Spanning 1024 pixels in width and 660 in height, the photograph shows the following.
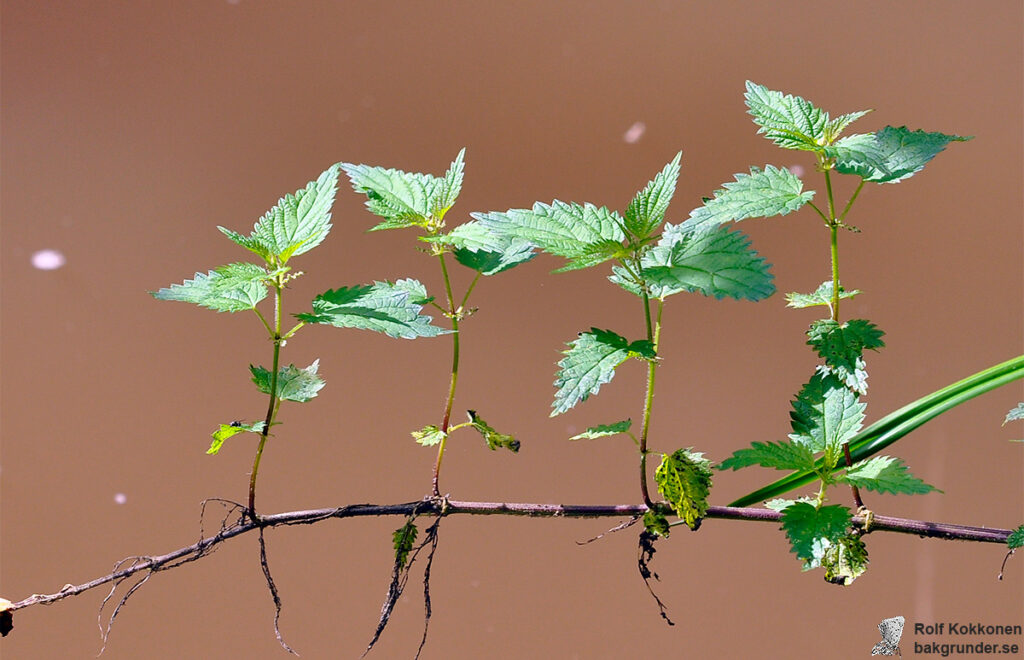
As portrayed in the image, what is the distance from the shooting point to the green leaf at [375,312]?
0.76 meters

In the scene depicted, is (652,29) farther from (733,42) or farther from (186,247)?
(186,247)

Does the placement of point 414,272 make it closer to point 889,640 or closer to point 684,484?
point 684,484

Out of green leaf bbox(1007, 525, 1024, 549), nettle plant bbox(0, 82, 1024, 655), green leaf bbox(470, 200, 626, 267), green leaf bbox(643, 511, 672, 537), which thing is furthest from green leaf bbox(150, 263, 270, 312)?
green leaf bbox(1007, 525, 1024, 549)

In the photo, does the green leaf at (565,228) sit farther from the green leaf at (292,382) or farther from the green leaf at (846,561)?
the green leaf at (846,561)

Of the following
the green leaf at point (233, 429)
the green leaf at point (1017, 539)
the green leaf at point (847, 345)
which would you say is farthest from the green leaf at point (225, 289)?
the green leaf at point (1017, 539)

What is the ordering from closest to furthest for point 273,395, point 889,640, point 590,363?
1. point 590,363
2. point 273,395
3. point 889,640

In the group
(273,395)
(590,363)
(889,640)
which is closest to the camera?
(590,363)

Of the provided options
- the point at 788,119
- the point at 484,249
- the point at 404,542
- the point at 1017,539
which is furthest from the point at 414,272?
the point at 1017,539

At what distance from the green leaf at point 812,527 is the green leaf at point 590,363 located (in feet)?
0.72

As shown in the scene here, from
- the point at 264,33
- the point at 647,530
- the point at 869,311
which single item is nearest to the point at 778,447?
the point at 647,530

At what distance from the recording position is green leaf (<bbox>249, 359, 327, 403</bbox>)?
32.5 inches

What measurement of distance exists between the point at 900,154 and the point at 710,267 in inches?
9.9

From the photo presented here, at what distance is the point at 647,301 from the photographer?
0.75m

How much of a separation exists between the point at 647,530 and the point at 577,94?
566 millimetres
